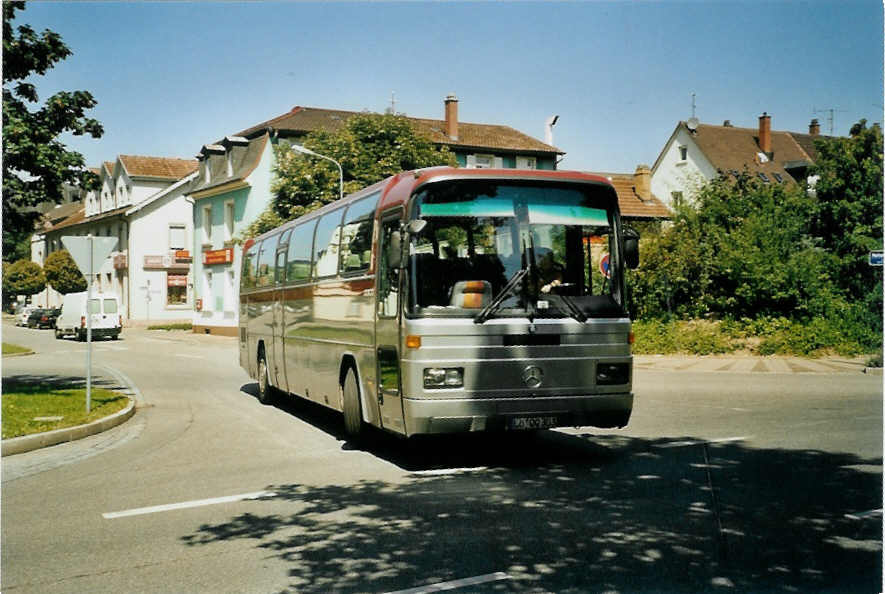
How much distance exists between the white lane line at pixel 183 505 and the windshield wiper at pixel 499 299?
2.56 m

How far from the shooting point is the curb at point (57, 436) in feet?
35.8

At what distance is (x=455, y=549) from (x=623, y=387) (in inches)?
154

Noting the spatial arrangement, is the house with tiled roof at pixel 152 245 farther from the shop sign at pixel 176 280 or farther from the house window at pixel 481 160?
the house window at pixel 481 160

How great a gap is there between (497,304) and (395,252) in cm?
112

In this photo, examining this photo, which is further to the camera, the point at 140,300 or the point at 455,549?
the point at 140,300

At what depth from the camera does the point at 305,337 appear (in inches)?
523

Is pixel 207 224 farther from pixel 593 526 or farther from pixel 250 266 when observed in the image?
pixel 593 526

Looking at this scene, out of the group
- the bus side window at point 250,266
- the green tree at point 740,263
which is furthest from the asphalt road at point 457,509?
the green tree at point 740,263

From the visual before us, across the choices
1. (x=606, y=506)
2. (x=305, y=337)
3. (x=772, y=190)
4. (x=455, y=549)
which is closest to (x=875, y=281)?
(x=772, y=190)

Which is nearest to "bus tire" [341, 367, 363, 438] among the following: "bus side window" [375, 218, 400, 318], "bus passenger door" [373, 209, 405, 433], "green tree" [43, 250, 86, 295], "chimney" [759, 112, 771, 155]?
"bus passenger door" [373, 209, 405, 433]

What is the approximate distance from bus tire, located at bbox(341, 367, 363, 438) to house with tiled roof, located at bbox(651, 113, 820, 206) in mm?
50862

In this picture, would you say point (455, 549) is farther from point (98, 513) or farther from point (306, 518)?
point (98, 513)

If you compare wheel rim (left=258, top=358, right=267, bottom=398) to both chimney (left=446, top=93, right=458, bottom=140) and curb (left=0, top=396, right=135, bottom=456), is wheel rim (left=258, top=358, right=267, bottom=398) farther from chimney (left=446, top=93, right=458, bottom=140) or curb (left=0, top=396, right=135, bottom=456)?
chimney (left=446, top=93, right=458, bottom=140)

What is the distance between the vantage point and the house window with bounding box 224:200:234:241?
4969cm
